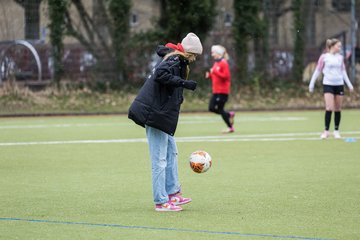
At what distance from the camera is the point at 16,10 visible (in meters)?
30.9

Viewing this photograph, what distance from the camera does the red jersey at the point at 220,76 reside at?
70.4 ft

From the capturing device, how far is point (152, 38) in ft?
107

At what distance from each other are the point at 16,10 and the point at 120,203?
2154cm

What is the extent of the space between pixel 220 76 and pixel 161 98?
38.9 feet

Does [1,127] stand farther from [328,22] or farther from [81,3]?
[328,22]

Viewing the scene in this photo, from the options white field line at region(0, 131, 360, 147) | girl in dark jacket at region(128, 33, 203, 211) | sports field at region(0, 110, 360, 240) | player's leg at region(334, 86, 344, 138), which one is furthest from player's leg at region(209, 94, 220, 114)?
girl in dark jacket at region(128, 33, 203, 211)

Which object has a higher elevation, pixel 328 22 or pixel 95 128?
pixel 328 22

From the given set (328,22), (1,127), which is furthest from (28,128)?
(328,22)

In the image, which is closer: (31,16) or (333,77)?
(333,77)

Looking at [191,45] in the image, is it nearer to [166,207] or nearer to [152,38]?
[166,207]

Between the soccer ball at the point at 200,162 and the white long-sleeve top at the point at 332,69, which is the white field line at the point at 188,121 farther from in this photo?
the soccer ball at the point at 200,162

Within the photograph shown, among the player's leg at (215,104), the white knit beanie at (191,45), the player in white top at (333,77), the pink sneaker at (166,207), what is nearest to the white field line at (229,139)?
the player in white top at (333,77)

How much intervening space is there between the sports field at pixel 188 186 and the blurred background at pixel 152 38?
961cm

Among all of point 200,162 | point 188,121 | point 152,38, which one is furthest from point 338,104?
point 152,38
